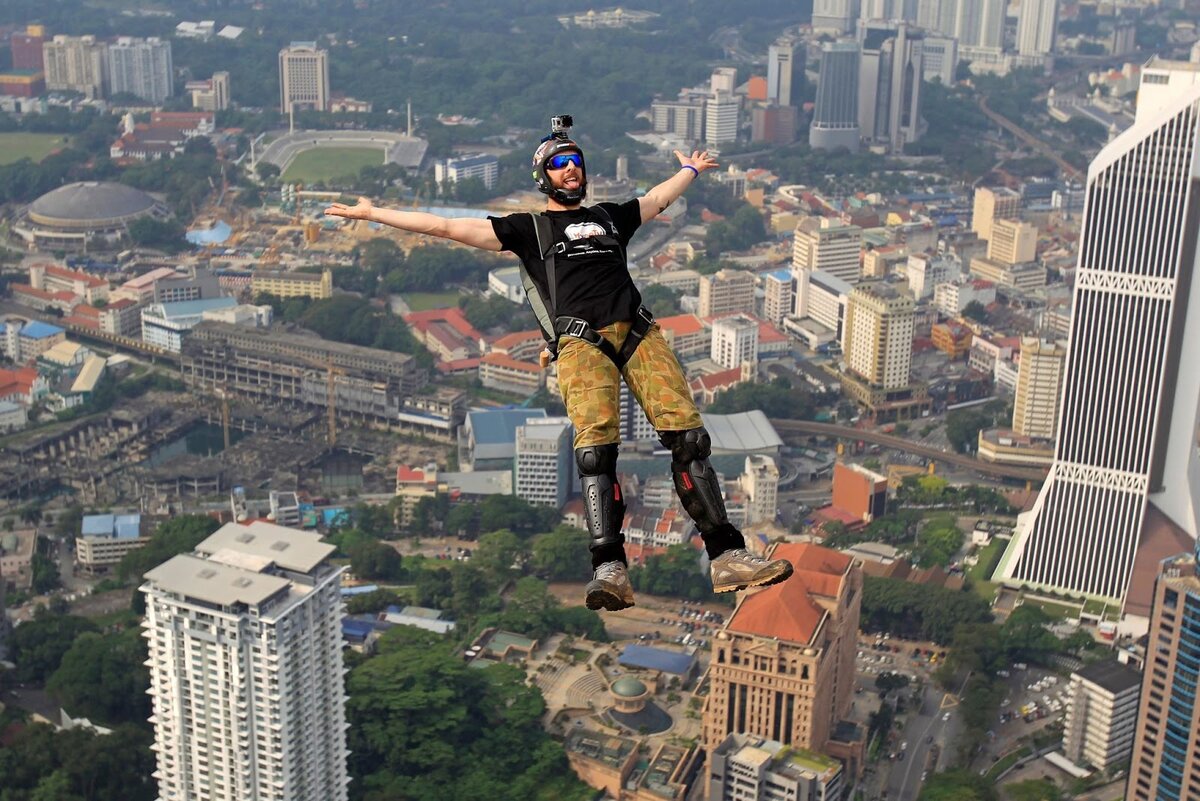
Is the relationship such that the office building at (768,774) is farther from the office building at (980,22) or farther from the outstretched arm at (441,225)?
the office building at (980,22)

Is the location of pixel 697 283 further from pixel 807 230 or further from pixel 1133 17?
pixel 1133 17

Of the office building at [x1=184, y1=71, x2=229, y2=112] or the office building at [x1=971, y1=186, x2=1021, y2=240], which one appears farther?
the office building at [x1=184, y1=71, x2=229, y2=112]

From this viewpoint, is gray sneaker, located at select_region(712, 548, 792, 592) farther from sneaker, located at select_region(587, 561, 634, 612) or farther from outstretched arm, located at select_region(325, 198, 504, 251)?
outstretched arm, located at select_region(325, 198, 504, 251)

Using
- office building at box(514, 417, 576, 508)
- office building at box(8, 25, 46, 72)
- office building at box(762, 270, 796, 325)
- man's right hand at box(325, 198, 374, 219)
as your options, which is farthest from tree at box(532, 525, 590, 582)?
office building at box(8, 25, 46, 72)

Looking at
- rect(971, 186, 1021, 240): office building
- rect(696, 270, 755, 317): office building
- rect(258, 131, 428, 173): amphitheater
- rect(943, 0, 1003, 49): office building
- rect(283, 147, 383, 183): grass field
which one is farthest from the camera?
rect(943, 0, 1003, 49): office building

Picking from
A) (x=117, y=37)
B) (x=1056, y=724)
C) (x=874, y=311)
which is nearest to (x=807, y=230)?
(x=874, y=311)

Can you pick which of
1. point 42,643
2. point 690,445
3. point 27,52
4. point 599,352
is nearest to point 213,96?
point 27,52

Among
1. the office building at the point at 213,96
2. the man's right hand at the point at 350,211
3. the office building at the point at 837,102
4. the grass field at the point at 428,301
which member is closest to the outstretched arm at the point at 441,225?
the man's right hand at the point at 350,211

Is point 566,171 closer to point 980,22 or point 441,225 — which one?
point 441,225
